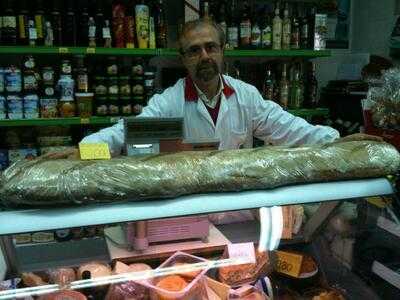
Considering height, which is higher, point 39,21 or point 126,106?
point 39,21

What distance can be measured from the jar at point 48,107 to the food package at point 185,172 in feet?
7.78

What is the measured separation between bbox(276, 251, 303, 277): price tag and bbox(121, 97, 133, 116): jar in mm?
2242

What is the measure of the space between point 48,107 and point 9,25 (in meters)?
0.63

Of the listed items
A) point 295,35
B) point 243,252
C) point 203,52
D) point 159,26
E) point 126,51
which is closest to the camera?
point 243,252

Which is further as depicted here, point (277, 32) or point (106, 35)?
point (277, 32)

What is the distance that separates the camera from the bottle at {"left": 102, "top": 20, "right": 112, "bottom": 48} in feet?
10.7

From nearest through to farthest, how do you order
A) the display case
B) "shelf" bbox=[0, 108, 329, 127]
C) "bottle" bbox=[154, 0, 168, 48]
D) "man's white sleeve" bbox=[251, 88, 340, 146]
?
the display case < "man's white sleeve" bbox=[251, 88, 340, 146] < "shelf" bbox=[0, 108, 329, 127] < "bottle" bbox=[154, 0, 168, 48]

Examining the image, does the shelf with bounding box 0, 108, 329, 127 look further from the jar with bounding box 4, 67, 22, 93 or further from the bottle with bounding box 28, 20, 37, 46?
the bottle with bounding box 28, 20, 37, 46

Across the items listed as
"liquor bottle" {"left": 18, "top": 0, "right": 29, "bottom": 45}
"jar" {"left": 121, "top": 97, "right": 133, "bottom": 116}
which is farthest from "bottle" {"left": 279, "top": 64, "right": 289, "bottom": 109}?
"liquor bottle" {"left": 18, "top": 0, "right": 29, "bottom": 45}

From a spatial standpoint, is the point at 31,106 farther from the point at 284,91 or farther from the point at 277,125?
the point at 284,91

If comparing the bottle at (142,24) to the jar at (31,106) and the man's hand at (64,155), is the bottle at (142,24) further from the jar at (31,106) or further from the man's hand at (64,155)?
the man's hand at (64,155)

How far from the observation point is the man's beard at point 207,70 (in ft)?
8.41

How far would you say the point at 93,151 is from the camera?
3.63 ft

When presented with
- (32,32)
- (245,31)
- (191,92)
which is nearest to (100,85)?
(32,32)
